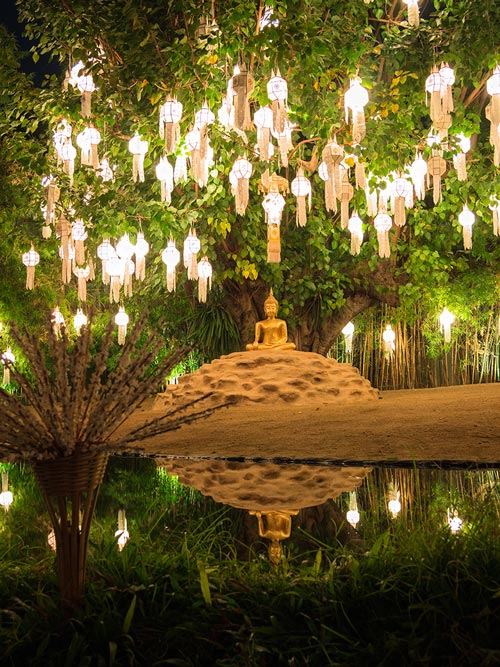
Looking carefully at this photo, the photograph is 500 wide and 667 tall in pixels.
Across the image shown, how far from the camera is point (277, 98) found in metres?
6.18

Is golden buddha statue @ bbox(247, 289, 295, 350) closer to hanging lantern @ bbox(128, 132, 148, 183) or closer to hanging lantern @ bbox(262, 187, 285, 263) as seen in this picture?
hanging lantern @ bbox(262, 187, 285, 263)

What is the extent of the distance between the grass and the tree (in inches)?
189

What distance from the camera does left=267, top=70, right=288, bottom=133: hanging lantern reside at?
20.1 feet

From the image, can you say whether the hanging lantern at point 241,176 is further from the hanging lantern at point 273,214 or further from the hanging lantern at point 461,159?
the hanging lantern at point 461,159

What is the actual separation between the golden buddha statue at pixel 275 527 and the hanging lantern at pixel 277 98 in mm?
3886

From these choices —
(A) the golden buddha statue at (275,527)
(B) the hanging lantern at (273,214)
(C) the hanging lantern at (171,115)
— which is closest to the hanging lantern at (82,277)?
(B) the hanging lantern at (273,214)

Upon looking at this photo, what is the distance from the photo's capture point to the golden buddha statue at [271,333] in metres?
9.55

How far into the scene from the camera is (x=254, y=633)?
2.00 meters

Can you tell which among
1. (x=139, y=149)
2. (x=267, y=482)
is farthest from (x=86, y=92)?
(x=267, y=482)

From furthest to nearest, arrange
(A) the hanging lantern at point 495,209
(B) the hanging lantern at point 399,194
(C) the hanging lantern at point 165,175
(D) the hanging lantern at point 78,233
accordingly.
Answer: (A) the hanging lantern at point 495,209 → (D) the hanging lantern at point 78,233 → (B) the hanging lantern at point 399,194 → (C) the hanging lantern at point 165,175

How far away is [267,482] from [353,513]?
102cm

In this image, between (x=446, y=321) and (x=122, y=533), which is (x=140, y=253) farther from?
(x=122, y=533)

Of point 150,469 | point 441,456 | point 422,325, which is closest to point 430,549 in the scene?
point 441,456

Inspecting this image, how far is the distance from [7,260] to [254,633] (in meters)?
12.0
